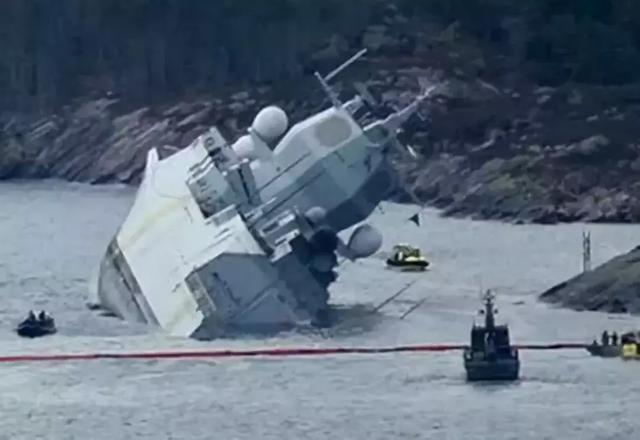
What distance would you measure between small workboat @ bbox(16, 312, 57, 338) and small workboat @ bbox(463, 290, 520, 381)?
42.3ft

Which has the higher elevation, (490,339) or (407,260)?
(490,339)

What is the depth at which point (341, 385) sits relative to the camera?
197ft

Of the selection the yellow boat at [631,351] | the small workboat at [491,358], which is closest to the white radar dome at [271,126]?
the yellow boat at [631,351]

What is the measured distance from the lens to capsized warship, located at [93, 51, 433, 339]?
64750 millimetres

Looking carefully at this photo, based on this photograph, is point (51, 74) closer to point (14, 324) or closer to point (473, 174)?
point (473, 174)

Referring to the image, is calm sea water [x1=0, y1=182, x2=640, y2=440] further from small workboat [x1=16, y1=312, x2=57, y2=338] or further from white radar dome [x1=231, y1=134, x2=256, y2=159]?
white radar dome [x1=231, y1=134, x2=256, y2=159]

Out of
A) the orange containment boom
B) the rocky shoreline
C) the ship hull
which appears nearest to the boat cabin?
the ship hull

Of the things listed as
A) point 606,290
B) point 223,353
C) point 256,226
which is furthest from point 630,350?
point 606,290

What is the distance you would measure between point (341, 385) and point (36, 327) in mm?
11037

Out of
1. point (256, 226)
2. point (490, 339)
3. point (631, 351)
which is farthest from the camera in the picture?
point (256, 226)

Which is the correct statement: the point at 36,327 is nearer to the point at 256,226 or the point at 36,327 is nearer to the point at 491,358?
the point at 256,226

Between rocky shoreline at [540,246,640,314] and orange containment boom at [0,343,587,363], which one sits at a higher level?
orange containment boom at [0,343,587,363]

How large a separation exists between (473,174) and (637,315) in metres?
58.5

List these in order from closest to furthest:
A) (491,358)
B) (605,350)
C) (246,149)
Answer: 1. (491,358)
2. (605,350)
3. (246,149)
